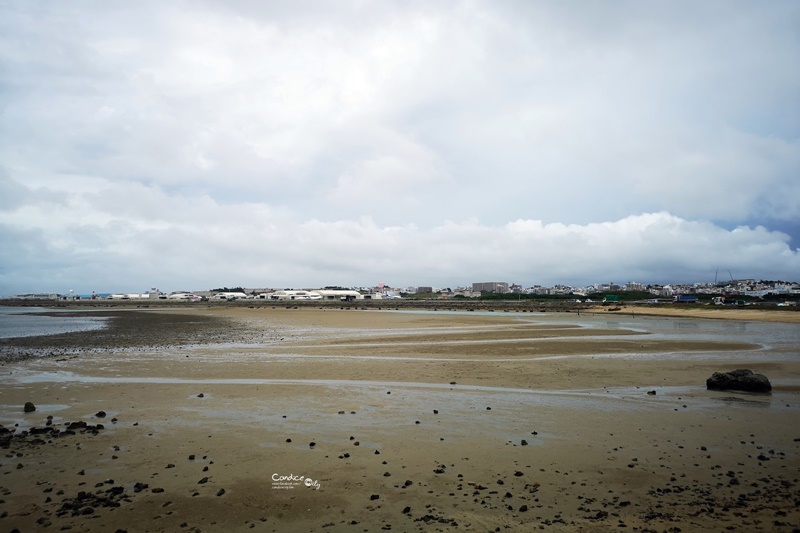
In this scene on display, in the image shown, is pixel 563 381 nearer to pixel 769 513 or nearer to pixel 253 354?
pixel 769 513

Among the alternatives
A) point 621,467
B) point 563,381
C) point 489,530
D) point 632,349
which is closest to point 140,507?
point 489,530

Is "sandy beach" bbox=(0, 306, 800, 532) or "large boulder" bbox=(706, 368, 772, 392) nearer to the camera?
"sandy beach" bbox=(0, 306, 800, 532)

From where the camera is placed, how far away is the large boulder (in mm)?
15855

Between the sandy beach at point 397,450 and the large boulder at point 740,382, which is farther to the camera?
the large boulder at point 740,382

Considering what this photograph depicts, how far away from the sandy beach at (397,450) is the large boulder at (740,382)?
1.63ft

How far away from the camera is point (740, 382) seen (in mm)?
16062

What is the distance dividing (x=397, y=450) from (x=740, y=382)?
13.5 meters

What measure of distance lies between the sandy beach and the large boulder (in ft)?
1.63

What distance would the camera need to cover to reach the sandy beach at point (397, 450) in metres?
6.88

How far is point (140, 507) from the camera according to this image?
7.16 meters

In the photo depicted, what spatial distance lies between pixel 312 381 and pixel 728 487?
13836 mm

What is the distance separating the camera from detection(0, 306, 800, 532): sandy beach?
688 cm

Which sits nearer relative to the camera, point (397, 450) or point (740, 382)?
point (397, 450)

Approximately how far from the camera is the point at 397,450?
985cm
